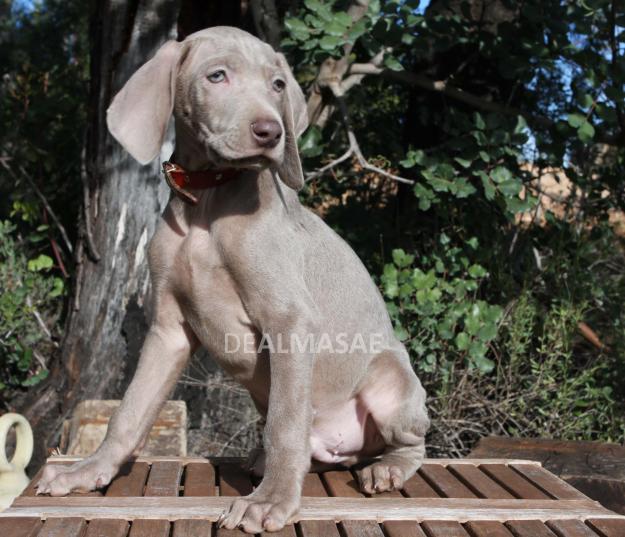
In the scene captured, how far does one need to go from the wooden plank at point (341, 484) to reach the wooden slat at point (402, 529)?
305mm

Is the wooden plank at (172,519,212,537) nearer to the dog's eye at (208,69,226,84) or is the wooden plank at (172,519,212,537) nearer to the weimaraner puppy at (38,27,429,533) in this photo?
the weimaraner puppy at (38,27,429,533)

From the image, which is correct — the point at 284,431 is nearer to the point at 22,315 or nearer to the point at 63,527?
the point at 63,527

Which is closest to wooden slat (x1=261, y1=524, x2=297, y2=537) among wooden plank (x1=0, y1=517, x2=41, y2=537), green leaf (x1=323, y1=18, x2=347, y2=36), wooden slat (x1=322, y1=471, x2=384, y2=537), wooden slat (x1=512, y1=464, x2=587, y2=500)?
wooden slat (x1=322, y1=471, x2=384, y2=537)

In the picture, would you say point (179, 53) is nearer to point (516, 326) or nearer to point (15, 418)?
point (15, 418)

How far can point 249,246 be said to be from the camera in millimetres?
2814

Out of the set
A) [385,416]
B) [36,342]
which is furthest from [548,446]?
[36,342]

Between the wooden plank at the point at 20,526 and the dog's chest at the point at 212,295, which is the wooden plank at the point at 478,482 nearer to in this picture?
the dog's chest at the point at 212,295

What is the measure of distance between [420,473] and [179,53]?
186cm

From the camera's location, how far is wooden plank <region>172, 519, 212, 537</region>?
251 cm

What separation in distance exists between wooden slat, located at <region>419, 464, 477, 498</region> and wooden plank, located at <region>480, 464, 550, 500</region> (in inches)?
6.8

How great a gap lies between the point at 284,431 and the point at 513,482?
1.07 metres

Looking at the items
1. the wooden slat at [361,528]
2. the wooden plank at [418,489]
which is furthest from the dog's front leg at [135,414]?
the wooden plank at [418,489]

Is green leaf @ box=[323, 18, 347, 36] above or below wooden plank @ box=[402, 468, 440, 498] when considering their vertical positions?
above

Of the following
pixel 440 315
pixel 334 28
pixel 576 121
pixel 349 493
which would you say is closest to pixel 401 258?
pixel 440 315
